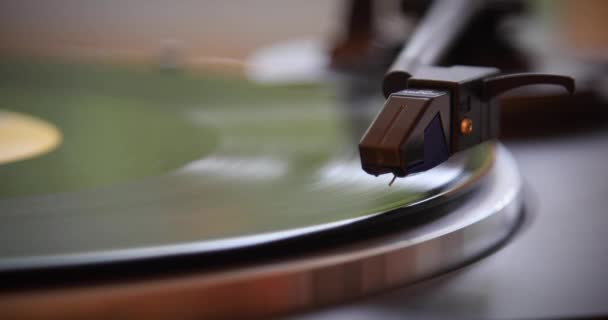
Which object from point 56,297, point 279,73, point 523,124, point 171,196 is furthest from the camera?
point 279,73

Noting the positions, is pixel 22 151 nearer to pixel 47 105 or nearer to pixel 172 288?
pixel 47 105

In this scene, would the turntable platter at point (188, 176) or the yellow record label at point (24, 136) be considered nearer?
the turntable platter at point (188, 176)

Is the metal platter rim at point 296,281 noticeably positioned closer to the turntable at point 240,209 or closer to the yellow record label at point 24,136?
the turntable at point 240,209

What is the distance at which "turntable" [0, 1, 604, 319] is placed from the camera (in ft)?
1.26

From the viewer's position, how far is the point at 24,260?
38 centimetres

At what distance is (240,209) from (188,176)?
0.33 feet

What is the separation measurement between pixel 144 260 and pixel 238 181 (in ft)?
0.57

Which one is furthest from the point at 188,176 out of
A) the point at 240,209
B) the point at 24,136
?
the point at 24,136

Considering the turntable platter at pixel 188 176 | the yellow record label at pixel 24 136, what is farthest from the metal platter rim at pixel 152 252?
the yellow record label at pixel 24 136

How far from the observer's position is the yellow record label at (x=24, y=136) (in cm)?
70

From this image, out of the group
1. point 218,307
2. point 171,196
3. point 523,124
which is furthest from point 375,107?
point 218,307

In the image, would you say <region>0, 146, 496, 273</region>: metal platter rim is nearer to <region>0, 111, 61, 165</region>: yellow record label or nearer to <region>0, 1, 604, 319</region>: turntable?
<region>0, 1, 604, 319</region>: turntable

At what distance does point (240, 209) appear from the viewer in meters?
0.48

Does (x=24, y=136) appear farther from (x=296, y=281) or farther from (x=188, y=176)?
(x=296, y=281)
